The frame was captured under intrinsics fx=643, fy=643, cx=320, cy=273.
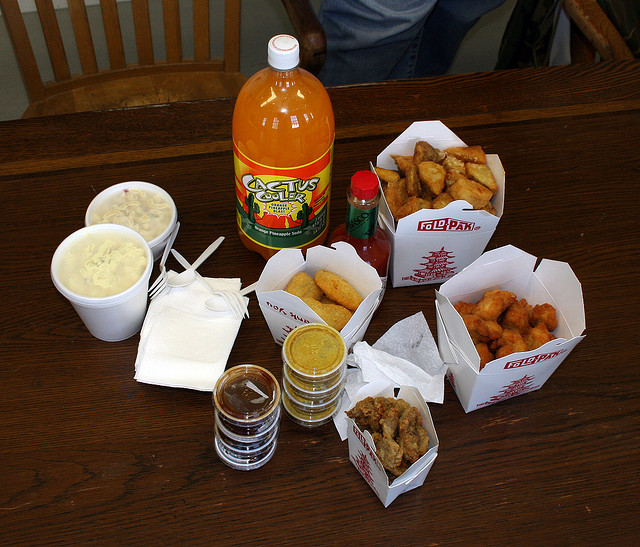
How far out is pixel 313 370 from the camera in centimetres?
86

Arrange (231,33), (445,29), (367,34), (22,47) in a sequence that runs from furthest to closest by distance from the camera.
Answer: (445,29) < (367,34) < (231,33) < (22,47)

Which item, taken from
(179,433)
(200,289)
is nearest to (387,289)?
(200,289)

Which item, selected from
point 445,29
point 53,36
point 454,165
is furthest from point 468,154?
point 445,29

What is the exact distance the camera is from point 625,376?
39.9 inches

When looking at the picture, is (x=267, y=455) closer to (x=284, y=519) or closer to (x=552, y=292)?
(x=284, y=519)

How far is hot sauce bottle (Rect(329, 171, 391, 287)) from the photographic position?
3.00 feet

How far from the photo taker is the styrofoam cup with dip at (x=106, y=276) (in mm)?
942

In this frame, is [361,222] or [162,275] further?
[162,275]

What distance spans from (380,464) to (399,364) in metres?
0.23

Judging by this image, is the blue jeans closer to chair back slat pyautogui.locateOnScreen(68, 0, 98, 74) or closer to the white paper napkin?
chair back slat pyautogui.locateOnScreen(68, 0, 98, 74)

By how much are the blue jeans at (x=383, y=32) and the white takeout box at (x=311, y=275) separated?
39.0 inches

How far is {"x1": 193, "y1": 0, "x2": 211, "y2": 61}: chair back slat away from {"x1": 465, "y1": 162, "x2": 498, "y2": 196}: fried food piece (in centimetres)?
75

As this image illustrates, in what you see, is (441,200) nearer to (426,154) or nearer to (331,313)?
(426,154)

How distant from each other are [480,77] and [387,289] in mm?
618
